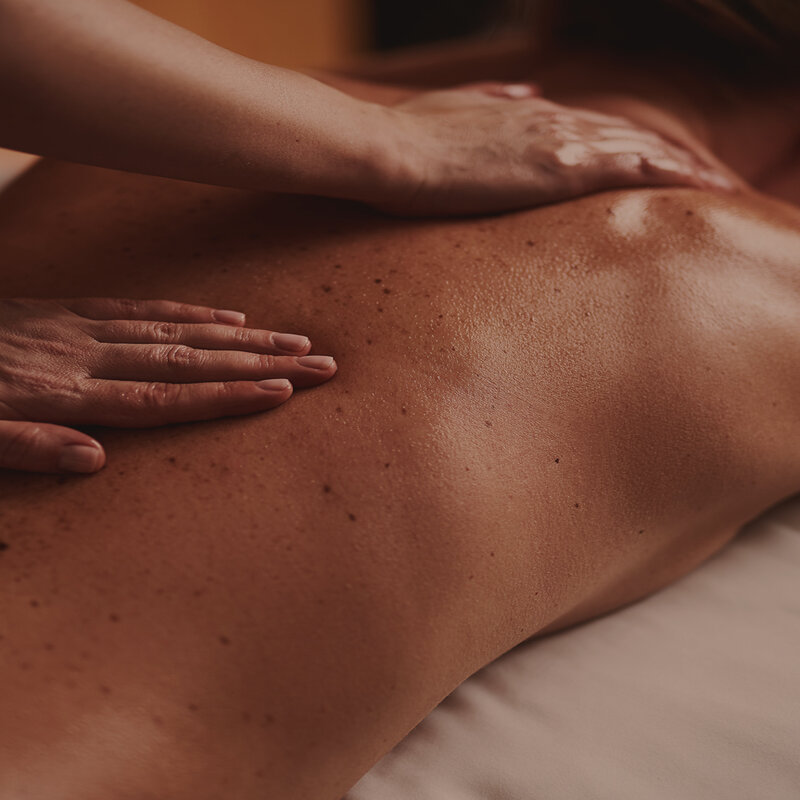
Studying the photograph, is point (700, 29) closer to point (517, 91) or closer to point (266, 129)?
point (517, 91)

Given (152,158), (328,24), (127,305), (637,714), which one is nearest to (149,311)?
(127,305)

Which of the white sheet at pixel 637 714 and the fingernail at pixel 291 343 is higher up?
the fingernail at pixel 291 343

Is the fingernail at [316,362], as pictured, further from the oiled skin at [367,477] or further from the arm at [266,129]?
the arm at [266,129]

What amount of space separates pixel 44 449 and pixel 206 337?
0.15 meters

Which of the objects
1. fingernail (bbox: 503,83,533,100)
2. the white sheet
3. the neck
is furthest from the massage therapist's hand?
the neck

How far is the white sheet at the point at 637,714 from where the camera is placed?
65 cm

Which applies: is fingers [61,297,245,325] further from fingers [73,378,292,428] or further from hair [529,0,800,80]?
hair [529,0,800,80]

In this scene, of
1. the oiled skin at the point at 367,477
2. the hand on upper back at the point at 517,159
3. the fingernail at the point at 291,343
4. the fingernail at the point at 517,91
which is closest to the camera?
the oiled skin at the point at 367,477

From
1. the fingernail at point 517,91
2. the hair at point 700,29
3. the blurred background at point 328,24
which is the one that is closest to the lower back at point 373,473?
the fingernail at point 517,91

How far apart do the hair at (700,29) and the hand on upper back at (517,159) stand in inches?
9.5

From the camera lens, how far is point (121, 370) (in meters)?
0.65

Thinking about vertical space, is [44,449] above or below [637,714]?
above

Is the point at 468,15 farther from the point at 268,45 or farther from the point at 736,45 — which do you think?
the point at 736,45

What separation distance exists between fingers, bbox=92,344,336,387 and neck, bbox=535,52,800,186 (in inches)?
23.4
